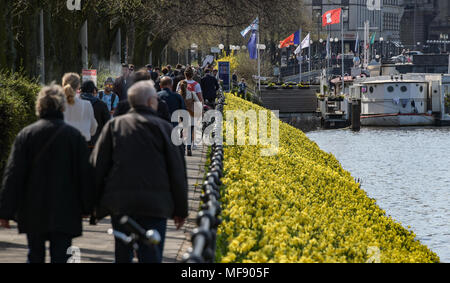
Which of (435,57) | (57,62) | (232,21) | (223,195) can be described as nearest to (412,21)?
(435,57)

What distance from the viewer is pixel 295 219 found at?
32.6 feet

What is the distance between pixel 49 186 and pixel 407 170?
32649mm

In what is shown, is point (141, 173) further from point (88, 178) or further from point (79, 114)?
point (79, 114)

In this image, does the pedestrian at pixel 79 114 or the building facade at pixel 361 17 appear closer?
the pedestrian at pixel 79 114

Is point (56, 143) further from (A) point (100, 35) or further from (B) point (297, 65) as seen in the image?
(B) point (297, 65)

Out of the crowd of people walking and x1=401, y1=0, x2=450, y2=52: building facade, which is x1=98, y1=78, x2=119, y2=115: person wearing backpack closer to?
the crowd of people walking

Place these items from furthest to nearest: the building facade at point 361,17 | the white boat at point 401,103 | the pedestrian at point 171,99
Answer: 1. the building facade at point 361,17
2. the white boat at point 401,103
3. the pedestrian at point 171,99

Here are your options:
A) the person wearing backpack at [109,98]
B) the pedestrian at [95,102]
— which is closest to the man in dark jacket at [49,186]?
the pedestrian at [95,102]

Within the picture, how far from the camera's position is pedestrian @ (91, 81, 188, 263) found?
654 cm

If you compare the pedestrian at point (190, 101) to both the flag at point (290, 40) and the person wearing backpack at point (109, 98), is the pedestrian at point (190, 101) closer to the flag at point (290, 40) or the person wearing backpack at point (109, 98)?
the person wearing backpack at point (109, 98)

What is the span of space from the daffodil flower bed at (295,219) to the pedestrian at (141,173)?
2.42 feet

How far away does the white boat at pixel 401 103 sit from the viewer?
65.1 metres

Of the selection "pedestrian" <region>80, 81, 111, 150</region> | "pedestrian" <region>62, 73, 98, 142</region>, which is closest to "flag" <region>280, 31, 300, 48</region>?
"pedestrian" <region>80, 81, 111, 150</region>

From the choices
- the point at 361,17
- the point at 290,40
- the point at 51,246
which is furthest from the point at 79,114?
the point at 361,17
